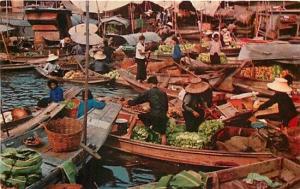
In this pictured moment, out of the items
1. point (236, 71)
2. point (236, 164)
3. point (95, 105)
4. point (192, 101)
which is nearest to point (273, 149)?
point (236, 164)

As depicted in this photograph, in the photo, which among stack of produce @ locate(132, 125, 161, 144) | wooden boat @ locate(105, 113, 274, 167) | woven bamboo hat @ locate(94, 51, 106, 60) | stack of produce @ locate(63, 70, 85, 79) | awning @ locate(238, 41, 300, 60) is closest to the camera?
wooden boat @ locate(105, 113, 274, 167)

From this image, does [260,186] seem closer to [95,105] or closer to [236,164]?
[236,164]

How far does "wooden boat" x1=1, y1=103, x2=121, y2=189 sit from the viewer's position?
4.88m

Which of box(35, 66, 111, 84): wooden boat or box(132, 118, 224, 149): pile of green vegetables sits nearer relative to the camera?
box(132, 118, 224, 149): pile of green vegetables

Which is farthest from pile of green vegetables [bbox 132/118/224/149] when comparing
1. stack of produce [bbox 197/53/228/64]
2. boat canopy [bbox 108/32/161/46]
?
boat canopy [bbox 108/32/161/46]

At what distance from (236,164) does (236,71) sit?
3.66 metres

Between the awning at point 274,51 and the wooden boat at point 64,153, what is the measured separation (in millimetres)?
3020

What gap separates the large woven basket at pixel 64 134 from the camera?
5309 millimetres

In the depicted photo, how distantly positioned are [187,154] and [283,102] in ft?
5.47

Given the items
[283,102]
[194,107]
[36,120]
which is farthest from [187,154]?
[36,120]

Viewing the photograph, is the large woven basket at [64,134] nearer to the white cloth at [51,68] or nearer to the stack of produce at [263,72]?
the stack of produce at [263,72]

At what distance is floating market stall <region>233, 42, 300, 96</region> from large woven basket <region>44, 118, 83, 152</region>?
413cm

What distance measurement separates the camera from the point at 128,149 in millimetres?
6625

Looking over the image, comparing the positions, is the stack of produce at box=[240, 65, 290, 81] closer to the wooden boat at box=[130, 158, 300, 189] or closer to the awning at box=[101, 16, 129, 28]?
the wooden boat at box=[130, 158, 300, 189]
